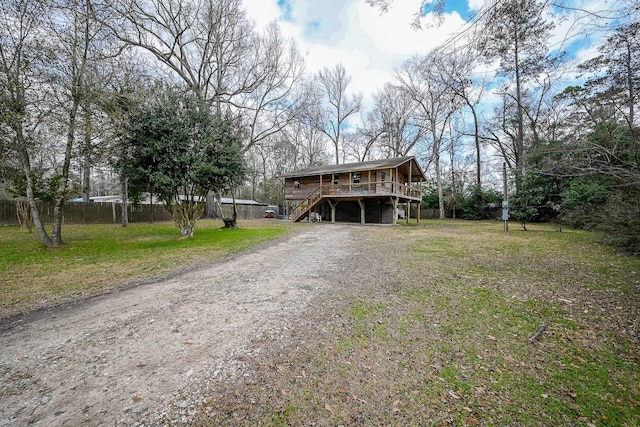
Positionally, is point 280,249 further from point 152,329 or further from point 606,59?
point 606,59

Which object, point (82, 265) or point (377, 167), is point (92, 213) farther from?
point (377, 167)

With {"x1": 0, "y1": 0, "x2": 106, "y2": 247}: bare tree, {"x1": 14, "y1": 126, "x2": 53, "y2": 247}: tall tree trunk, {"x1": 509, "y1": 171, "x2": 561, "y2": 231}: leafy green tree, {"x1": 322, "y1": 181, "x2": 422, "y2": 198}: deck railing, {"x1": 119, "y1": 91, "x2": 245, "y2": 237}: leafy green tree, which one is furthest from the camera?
{"x1": 322, "y1": 181, "x2": 422, "y2": 198}: deck railing

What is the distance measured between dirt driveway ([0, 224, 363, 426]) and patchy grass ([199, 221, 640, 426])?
0.44 metres

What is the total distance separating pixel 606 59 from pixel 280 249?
891 cm

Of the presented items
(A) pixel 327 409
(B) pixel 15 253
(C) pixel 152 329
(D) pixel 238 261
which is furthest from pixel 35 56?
(A) pixel 327 409

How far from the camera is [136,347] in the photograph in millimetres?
2787

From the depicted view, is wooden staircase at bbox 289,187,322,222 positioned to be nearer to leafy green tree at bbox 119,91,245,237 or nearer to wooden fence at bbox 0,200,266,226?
wooden fence at bbox 0,200,266,226

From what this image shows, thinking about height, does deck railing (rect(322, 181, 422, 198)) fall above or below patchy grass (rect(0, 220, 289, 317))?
above

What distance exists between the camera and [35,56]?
7668mm

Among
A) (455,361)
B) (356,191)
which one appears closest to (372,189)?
(356,191)

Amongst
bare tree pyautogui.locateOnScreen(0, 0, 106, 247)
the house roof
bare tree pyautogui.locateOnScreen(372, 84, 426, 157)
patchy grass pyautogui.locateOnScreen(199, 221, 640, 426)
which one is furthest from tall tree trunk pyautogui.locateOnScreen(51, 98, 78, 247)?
bare tree pyautogui.locateOnScreen(372, 84, 426, 157)

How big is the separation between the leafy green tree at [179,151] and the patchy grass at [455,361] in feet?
28.1

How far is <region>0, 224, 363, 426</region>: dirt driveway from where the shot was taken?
6.43 feet

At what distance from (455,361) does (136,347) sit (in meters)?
3.45
